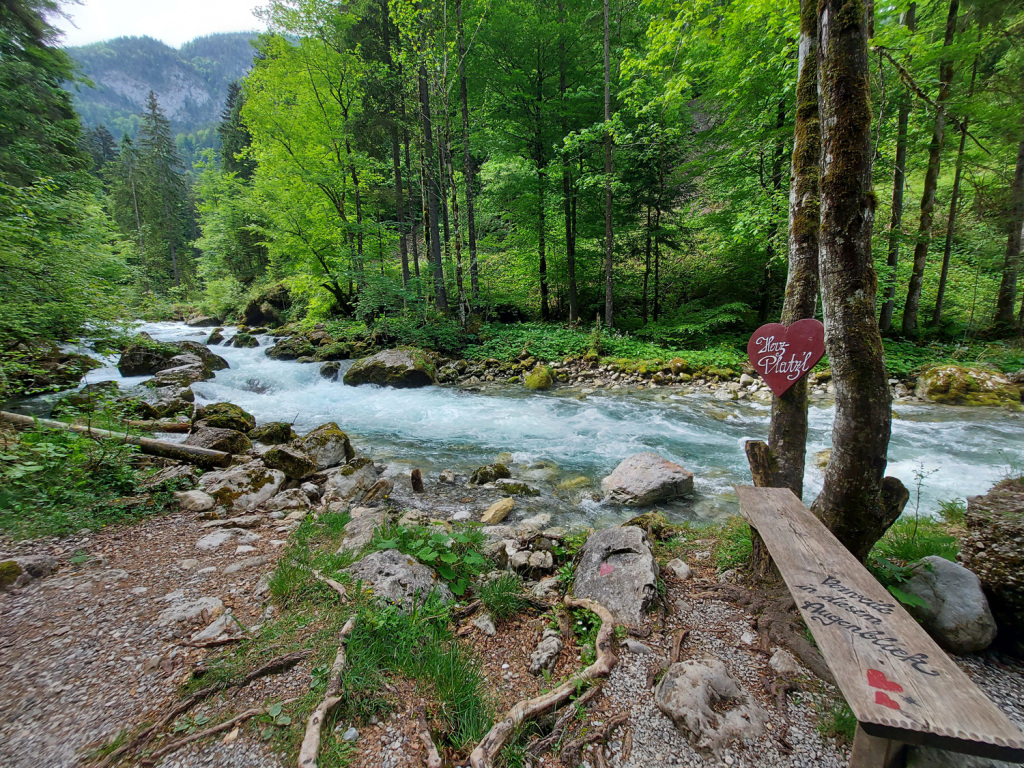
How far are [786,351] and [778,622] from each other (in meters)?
1.81

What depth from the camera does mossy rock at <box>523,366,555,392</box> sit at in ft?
38.6

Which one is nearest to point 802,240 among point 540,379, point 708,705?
point 708,705

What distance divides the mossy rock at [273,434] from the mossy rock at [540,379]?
6.36 metres

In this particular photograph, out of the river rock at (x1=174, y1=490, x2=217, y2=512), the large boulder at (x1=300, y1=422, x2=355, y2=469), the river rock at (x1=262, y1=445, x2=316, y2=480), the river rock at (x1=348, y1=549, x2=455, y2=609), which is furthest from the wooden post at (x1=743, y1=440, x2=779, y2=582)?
the large boulder at (x1=300, y1=422, x2=355, y2=469)

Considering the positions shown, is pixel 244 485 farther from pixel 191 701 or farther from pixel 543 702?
pixel 543 702

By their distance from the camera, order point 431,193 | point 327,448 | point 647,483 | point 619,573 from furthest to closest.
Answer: point 431,193
point 327,448
point 647,483
point 619,573

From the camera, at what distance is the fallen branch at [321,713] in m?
1.81

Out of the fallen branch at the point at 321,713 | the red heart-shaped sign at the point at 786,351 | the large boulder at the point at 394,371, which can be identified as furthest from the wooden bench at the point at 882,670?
the large boulder at the point at 394,371

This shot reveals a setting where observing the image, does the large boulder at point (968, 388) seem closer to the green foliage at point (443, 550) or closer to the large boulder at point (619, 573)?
the large boulder at point (619, 573)

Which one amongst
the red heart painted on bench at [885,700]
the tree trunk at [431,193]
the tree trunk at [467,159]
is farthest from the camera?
the tree trunk at [431,193]

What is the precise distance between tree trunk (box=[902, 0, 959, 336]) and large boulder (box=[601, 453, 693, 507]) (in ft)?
32.0

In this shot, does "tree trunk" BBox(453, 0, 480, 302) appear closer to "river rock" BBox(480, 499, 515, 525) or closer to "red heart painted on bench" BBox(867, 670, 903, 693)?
"river rock" BBox(480, 499, 515, 525)

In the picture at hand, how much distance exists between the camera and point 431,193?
47.3 ft

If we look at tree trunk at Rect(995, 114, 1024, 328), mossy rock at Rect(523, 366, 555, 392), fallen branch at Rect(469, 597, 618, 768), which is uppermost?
tree trunk at Rect(995, 114, 1024, 328)
